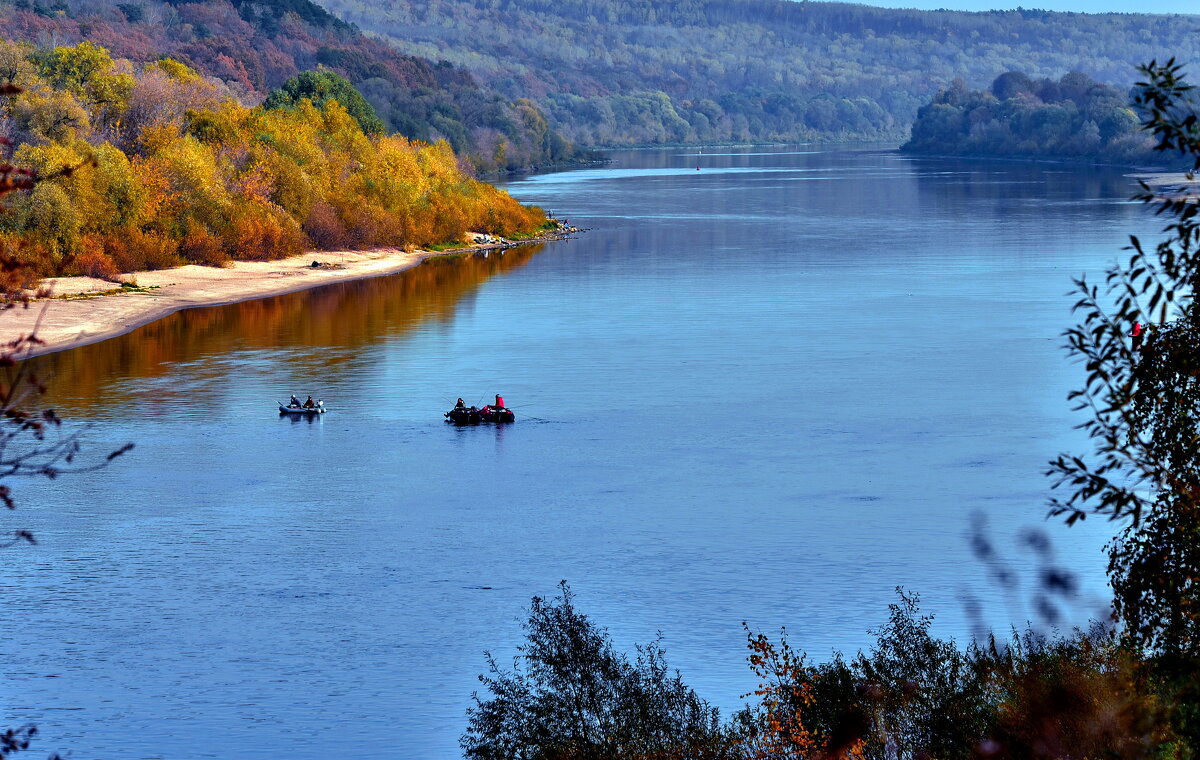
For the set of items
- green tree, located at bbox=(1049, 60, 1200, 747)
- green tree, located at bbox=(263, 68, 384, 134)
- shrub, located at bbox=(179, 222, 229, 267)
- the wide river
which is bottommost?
the wide river

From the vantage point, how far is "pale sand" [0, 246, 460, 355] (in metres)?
69.2

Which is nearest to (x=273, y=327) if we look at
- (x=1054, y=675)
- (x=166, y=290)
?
(x=166, y=290)

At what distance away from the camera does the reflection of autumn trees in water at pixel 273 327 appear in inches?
2486

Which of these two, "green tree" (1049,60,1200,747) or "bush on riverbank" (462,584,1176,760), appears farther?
"bush on riverbank" (462,584,1176,760)

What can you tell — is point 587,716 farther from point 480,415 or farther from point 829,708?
point 480,415

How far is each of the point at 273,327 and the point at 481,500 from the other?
119 feet

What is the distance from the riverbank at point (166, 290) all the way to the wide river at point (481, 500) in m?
2.69

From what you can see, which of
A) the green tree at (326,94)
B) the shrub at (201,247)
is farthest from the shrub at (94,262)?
the green tree at (326,94)

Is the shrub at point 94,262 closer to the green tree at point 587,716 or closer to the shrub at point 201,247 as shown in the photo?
the shrub at point 201,247

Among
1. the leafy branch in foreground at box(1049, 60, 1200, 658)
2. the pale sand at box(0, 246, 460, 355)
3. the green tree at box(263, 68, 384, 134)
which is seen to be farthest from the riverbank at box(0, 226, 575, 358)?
the leafy branch in foreground at box(1049, 60, 1200, 658)

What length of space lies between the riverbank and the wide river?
2688 millimetres

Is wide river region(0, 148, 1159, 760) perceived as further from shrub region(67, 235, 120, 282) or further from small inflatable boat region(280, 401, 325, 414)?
Answer: shrub region(67, 235, 120, 282)

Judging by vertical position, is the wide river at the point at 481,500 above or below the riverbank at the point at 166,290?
below

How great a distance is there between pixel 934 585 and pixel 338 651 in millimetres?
13384
